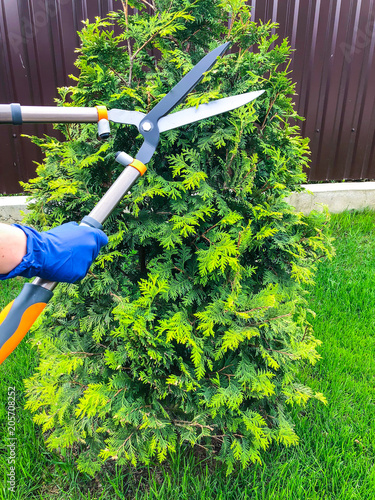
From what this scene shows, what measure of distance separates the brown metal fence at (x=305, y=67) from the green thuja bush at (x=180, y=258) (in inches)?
130

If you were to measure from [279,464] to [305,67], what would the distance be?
18.1 feet

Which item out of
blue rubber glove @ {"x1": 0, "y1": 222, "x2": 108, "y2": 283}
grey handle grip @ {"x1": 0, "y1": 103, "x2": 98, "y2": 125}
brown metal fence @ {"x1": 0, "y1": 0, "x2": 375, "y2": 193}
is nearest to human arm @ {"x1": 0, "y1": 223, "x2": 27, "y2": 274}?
blue rubber glove @ {"x1": 0, "y1": 222, "x2": 108, "y2": 283}

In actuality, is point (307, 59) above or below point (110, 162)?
above

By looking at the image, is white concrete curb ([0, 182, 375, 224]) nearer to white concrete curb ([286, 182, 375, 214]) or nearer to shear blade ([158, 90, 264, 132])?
white concrete curb ([286, 182, 375, 214])

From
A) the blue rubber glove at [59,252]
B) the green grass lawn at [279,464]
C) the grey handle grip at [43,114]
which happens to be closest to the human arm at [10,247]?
the blue rubber glove at [59,252]

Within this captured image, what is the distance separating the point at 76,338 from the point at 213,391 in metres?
0.83

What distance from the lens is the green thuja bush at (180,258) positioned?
1.73 m

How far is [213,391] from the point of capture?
1853 mm

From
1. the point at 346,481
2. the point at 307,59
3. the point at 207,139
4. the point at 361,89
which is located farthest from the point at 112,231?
the point at 361,89

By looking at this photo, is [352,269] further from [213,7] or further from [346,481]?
[213,7]

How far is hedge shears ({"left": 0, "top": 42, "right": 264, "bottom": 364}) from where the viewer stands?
131 cm

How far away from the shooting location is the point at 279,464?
2127 mm

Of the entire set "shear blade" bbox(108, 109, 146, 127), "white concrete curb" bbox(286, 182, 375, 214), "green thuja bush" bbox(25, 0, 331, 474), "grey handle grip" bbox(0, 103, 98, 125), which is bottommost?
"white concrete curb" bbox(286, 182, 375, 214)

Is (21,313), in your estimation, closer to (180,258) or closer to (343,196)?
(180,258)
